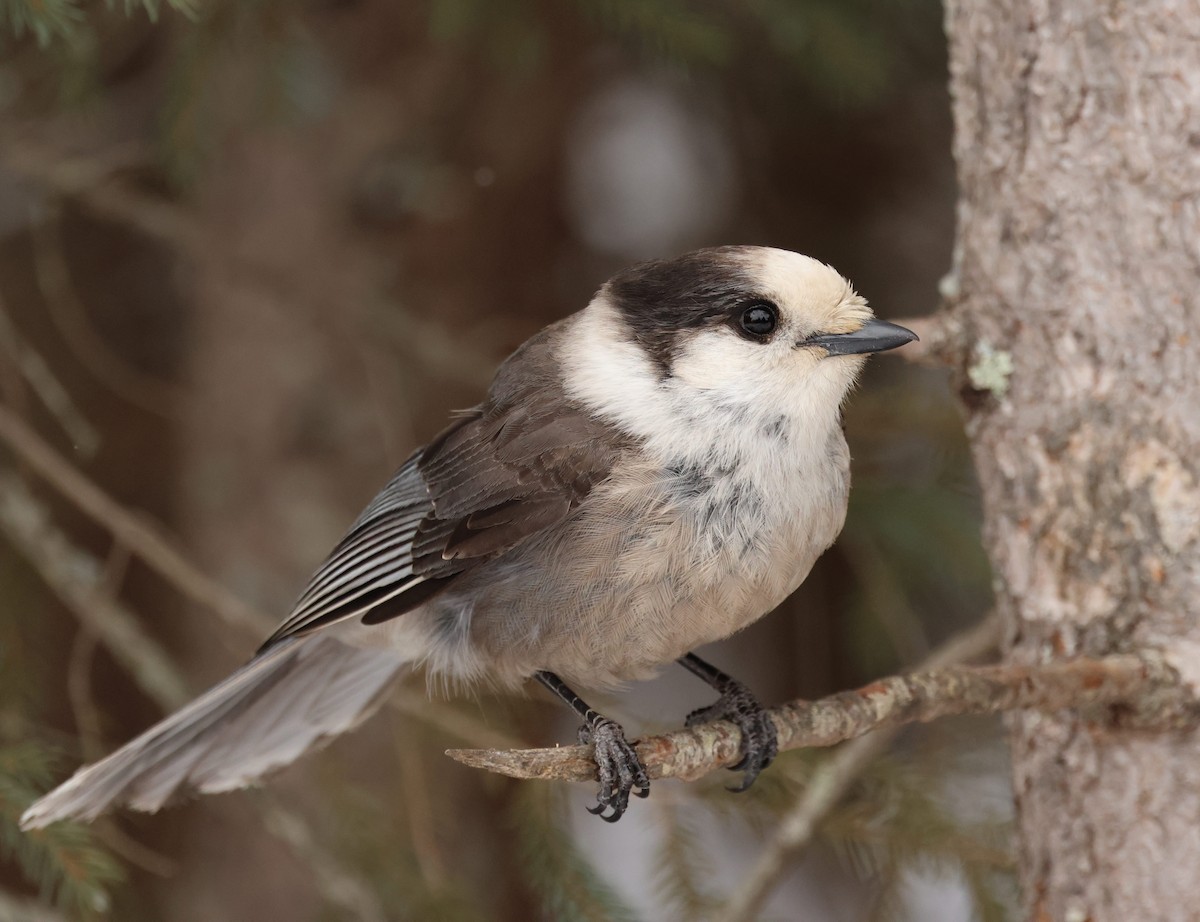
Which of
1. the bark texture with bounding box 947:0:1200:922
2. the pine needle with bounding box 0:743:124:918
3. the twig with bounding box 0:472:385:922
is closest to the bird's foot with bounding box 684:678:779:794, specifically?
the bark texture with bounding box 947:0:1200:922

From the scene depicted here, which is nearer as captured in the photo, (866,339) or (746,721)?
(866,339)

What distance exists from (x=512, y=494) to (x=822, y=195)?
1927 millimetres

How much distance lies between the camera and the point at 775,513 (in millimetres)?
1906

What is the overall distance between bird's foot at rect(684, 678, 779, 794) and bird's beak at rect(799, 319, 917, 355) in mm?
563

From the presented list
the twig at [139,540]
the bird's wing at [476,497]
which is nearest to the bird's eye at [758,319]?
the bird's wing at [476,497]

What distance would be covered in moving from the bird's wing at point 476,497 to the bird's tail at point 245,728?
159mm

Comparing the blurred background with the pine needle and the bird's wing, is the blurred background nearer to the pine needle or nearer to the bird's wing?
the pine needle

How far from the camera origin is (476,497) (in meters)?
2.09

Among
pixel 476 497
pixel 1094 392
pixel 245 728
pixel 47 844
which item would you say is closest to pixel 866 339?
pixel 1094 392

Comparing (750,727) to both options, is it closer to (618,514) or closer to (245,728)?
(618,514)

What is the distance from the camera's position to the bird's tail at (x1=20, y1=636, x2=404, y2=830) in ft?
7.10

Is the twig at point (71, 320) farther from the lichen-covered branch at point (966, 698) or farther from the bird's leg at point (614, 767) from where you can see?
the lichen-covered branch at point (966, 698)

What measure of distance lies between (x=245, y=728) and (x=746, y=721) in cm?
89

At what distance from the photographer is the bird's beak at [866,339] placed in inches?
75.5
